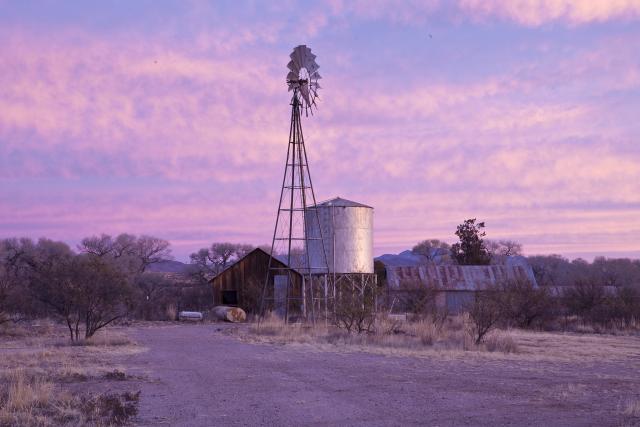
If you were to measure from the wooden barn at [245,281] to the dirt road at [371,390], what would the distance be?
27760mm

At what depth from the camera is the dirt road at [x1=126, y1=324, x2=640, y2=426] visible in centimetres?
1118

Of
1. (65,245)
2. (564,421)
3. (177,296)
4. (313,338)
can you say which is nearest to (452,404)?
(564,421)

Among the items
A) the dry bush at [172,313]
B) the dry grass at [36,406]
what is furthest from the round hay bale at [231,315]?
the dry grass at [36,406]

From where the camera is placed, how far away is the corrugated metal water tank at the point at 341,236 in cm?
3988

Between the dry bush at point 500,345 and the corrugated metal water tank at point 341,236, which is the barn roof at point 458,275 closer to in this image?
the corrugated metal water tank at point 341,236

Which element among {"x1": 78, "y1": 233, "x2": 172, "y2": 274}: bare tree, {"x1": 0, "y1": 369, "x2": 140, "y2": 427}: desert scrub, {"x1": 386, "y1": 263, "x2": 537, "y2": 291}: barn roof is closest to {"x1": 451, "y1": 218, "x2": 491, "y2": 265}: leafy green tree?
{"x1": 386, "y1": 263, "x2": 537, "y2": 291}: barn roof

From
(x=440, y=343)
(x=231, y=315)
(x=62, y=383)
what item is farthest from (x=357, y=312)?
(x=231, y=315)

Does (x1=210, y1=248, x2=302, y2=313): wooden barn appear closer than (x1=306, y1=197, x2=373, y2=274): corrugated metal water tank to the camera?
No

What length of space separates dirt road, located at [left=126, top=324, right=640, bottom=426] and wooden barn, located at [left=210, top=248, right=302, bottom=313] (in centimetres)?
2776

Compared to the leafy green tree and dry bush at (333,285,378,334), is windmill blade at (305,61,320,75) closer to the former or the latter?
dry bush at (333,285,378,334)

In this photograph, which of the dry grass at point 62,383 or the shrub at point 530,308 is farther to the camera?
the shrub at point 530,308

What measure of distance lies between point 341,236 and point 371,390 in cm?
2609

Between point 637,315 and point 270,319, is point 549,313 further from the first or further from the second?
point 270,319

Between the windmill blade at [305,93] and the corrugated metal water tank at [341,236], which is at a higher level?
the windmill blade at [305,93]
